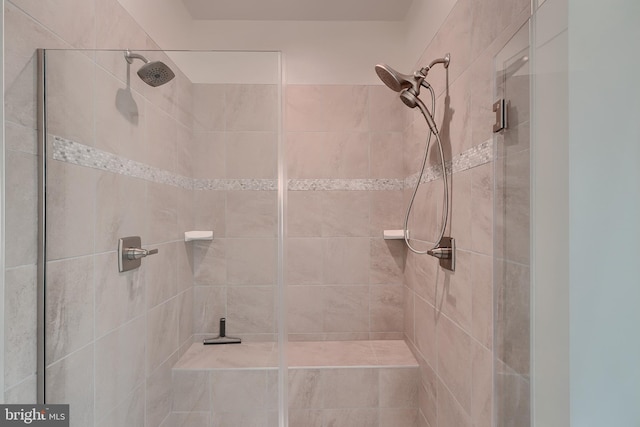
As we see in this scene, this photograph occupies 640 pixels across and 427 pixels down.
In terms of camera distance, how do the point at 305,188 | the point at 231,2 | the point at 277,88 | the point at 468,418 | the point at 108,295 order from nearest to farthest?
1. the point at 108,295
2. the point at 277,88
3. the point at 468,418
4. the point at 231,2
5. the point at 305,188

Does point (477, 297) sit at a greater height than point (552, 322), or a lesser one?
lesser

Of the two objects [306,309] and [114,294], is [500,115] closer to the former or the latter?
[114,294]

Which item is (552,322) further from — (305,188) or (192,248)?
(305,188)

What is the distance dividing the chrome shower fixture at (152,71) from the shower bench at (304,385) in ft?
2.81

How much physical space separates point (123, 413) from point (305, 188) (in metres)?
1.60

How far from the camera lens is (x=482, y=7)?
1.16 meters

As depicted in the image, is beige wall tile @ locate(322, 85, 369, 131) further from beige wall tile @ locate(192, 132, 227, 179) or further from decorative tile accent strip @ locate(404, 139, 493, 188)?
beige wall tile @ locate(192, 132, 227, 179)

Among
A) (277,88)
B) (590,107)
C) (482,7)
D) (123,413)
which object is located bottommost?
(123,413)

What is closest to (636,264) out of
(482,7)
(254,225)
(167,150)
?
(254,225)

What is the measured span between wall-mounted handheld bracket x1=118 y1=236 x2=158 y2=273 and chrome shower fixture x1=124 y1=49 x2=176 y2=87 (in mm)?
497

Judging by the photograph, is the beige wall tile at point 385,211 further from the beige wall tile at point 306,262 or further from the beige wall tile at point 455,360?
the beige wall tile at point 455,360

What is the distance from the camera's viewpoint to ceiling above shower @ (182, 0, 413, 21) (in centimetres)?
209

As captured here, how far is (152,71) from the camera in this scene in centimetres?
105

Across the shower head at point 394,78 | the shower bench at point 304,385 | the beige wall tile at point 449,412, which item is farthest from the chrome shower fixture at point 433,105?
the shower bench at point 304,385
